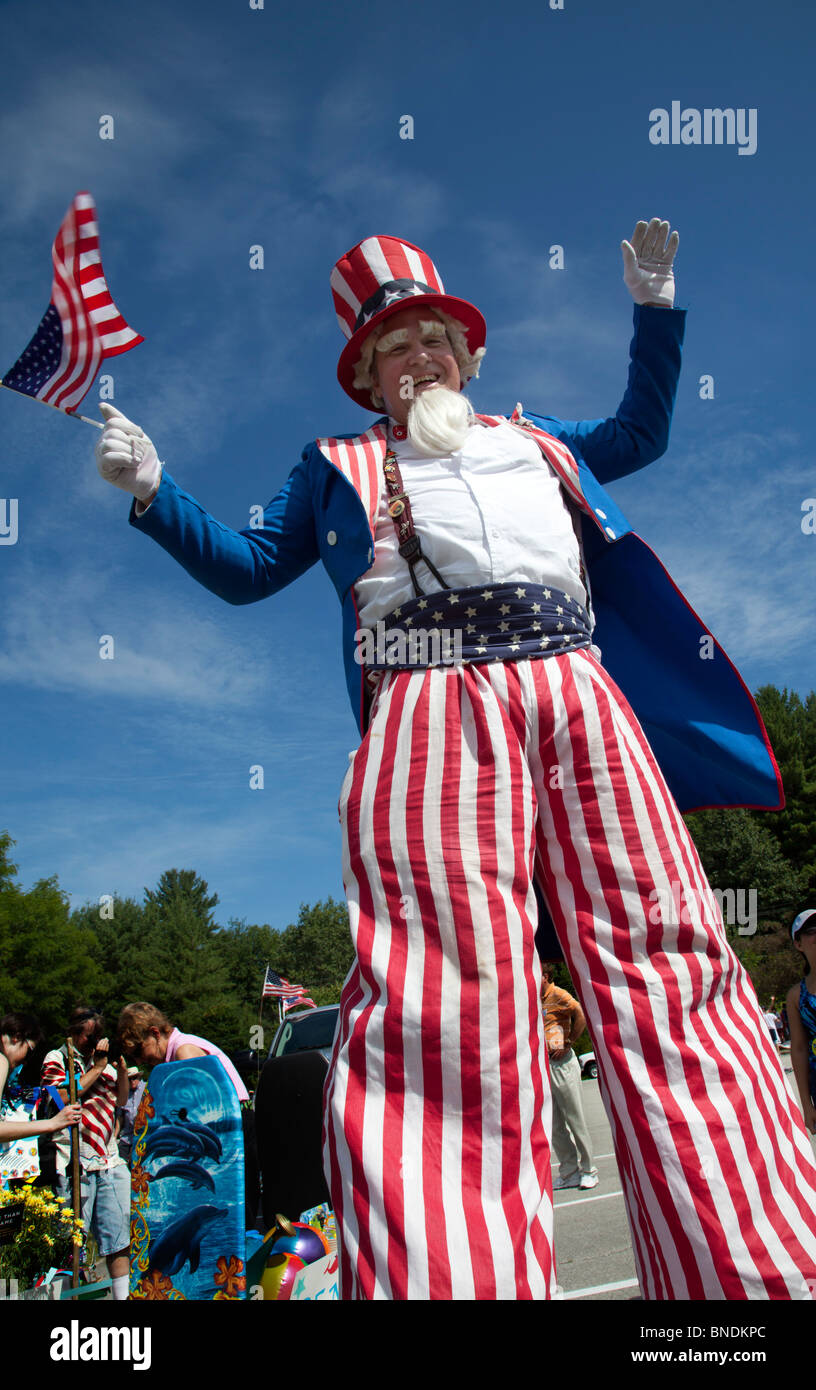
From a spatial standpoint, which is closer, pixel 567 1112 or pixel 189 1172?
pixel 189 1172

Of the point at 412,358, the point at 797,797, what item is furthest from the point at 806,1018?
the point at 797,797

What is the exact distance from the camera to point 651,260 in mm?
2262

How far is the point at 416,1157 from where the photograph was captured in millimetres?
1360

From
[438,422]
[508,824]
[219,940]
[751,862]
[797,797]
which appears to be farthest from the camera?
[219,940]

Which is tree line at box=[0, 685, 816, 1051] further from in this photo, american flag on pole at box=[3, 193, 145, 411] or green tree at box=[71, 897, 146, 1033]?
american flag on pole at box=[3, 193, 145, 411]

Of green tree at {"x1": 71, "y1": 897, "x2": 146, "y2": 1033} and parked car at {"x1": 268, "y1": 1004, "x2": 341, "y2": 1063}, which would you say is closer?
parked car at {"x1": 268, "y1": 1004, "x2": 341, "y2": 1063}

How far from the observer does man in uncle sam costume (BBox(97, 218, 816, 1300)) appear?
1.39m

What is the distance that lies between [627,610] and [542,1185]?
4.38ft

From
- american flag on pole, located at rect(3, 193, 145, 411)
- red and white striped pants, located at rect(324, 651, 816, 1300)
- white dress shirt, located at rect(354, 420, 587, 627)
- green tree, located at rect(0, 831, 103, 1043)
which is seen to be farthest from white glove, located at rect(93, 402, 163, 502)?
green tree, located at rect(0, 831, 103, 1043)

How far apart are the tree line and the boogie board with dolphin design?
18.6 m

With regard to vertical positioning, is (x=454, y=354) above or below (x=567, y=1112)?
above

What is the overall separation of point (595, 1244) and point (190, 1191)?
1881mm

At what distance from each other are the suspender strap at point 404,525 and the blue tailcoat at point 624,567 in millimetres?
38

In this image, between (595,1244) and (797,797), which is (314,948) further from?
(595,1244)
